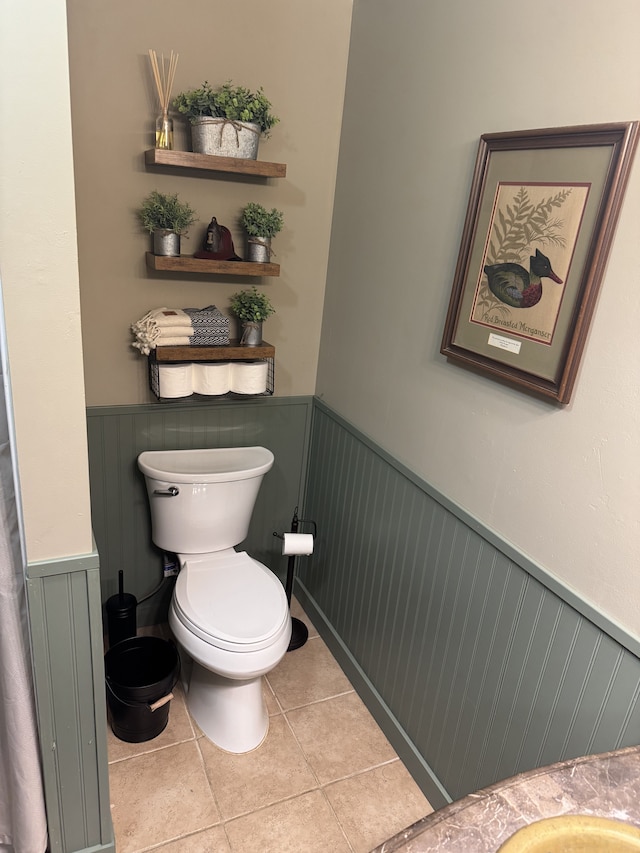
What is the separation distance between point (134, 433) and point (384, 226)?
3.86 ft

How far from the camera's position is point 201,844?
5.58ft

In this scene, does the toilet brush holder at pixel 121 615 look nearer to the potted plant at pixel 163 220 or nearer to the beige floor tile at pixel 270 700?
the beige floor tile at pixel 270 700

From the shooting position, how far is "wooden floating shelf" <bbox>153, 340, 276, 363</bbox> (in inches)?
80.4

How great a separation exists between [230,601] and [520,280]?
1344 millimetres

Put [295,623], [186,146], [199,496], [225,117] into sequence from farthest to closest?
[295,623] → [199,496] → [186,146] → [225,117]

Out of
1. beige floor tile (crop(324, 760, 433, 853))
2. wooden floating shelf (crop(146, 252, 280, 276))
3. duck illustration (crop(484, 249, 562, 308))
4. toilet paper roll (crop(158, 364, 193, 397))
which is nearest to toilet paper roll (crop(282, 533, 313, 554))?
toilet paper roll (crop(158, 364, 193, 397))

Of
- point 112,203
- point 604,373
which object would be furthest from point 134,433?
point 604,373

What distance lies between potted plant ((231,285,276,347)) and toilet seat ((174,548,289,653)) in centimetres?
82

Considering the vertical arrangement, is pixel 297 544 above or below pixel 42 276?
below

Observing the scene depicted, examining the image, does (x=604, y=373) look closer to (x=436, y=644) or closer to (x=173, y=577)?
(x=436, y=644)

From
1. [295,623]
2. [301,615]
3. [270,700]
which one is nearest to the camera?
[270,700]

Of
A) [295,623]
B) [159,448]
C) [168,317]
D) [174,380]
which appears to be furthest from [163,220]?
[295,623]

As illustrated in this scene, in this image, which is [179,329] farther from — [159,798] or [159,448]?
[159,798]

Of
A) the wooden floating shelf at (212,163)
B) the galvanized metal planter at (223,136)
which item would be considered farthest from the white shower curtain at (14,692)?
the galvanized metal planter at (223,136)
